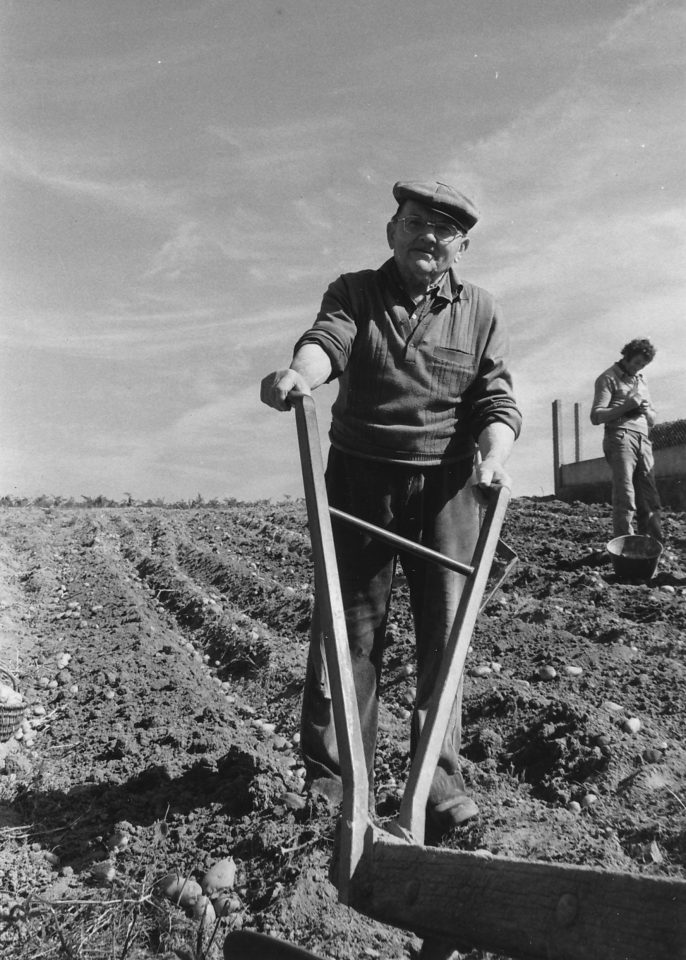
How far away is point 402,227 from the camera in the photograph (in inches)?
116

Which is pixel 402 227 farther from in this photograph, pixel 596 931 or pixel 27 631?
pixel 27 631

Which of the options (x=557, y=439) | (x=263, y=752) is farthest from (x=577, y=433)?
(x=263, y=752)

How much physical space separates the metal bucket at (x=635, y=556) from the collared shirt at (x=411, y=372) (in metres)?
4.24

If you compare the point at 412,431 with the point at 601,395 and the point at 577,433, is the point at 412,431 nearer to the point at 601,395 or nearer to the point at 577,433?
the point at 601,395

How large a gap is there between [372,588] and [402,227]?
3.83 feet

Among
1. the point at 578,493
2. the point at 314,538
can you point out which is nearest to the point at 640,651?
the point at 314,538

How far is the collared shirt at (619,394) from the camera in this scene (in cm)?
730

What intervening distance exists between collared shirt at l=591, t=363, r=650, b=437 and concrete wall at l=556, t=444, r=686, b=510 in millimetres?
4688

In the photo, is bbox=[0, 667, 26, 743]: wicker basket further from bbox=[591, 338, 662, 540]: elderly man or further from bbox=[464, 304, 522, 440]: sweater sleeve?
bbox=[591, 338, 662, 540]: elderly man

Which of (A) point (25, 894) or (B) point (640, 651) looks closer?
(A) point (25, 894)

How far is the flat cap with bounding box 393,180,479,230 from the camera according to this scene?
284 cm

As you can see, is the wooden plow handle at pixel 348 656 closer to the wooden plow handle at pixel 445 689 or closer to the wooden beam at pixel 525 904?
the wooden plow handle at pixel 445 689

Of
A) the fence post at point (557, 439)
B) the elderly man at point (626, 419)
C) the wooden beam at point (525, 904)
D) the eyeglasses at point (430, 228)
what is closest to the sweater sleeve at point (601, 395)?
the elderly man at point (626, 419)

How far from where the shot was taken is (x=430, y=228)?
9.50 feet
